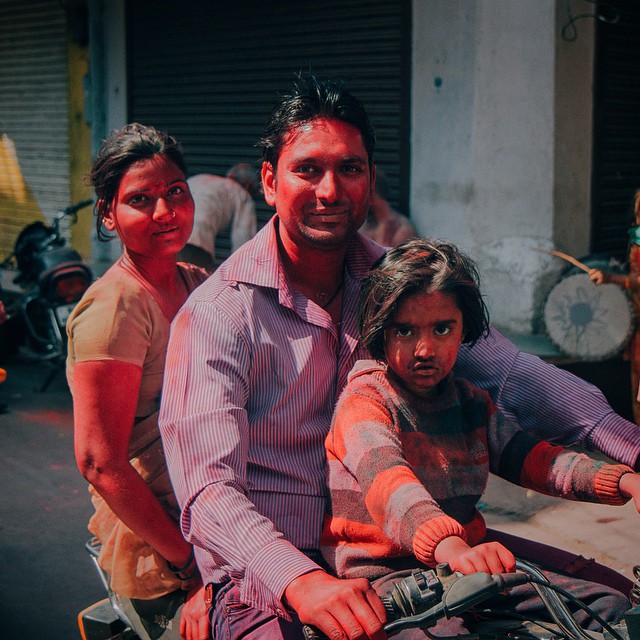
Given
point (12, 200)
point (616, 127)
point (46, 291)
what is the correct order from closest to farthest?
point (616, 127), point (46, 291), point (12, 200)

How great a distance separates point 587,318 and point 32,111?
8.92m

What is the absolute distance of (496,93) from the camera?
6.80 m

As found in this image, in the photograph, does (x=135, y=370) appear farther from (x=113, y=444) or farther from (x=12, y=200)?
(x=12, y=200)

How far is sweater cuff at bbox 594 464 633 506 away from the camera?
1.91 metres

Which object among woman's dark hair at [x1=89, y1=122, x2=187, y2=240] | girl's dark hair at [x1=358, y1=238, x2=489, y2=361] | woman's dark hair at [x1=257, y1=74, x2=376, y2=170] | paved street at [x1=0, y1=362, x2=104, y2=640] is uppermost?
woman's dark hair at [x1=257, y1=74, x2=376, y2=170]

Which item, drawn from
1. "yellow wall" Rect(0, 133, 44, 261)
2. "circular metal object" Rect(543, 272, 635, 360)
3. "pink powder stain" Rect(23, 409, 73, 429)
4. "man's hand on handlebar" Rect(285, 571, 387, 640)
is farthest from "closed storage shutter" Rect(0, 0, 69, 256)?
"man's hand on handlebar" Rect(285, 571, 387, 640)

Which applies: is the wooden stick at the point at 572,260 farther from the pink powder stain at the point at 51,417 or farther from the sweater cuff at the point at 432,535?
the sweater cuff at the point at 432,535

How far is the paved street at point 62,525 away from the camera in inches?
163

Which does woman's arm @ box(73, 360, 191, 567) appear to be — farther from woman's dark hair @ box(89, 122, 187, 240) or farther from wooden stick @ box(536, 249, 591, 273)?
wooden stick @ box(536, 249, 591, 273)

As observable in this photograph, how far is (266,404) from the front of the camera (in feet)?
6.95

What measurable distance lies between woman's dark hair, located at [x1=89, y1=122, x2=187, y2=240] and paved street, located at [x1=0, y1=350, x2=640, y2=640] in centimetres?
206

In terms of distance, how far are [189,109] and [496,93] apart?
4.33 meters

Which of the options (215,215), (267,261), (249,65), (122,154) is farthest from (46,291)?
(267,261)

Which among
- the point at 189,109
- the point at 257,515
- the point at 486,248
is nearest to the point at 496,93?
the point at 486,248
